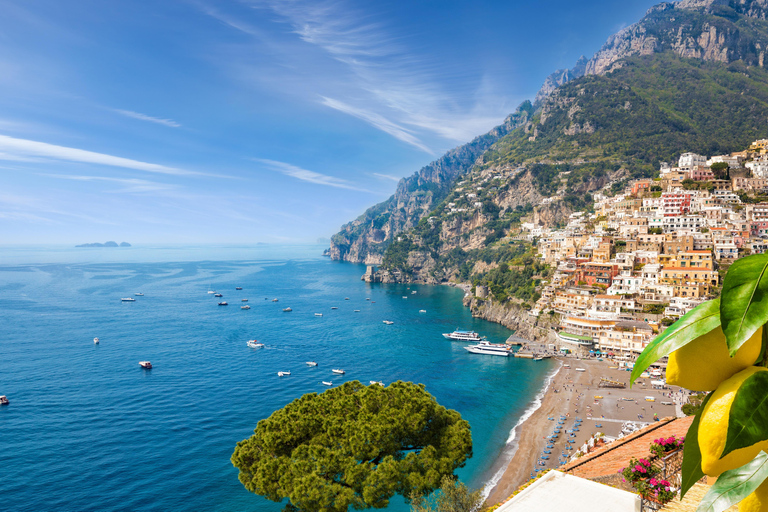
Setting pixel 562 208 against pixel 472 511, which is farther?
pixel 562 208

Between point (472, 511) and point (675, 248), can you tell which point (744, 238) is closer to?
point (675, 248)

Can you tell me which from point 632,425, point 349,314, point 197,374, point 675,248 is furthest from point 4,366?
point 675,248

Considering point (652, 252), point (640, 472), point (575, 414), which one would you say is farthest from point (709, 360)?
point (652, 252)

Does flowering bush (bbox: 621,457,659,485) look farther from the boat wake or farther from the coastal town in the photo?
the coastal town

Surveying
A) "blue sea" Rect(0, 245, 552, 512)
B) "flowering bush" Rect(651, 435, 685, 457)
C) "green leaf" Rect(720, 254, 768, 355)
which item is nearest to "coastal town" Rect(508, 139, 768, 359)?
"blue sea" Rect(0, 245, 552, 512)

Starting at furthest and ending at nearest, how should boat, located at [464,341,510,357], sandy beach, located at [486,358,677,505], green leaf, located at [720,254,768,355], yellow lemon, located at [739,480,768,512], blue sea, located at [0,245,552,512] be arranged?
1. boat, located at [464,341,510,357]
2. sandy beach, located at [486,358,677,505]
3. blue sea, located at [0,245,552,512]
4. yellow lemon, located at [739,480,768,512]
5. green leaf, located at [720,254,768,355]

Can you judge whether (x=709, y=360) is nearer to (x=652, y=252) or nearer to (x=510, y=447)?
(x=510, y=447)
